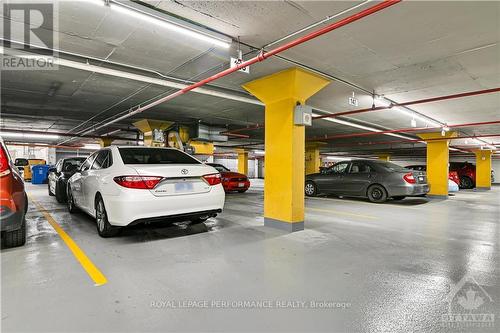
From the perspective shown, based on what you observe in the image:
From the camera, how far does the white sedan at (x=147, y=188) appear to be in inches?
134

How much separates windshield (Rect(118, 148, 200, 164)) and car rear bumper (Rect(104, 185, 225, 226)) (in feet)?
1.95

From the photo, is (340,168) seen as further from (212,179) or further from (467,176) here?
(467,176)

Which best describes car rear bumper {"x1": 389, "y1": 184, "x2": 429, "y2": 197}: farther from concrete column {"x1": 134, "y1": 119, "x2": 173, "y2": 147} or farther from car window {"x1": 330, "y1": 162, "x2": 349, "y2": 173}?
concrete column {"x1": 134, "y1": 119, "x2": 173, "y2": 147}

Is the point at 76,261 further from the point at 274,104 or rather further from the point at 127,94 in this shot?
the point at 127,94

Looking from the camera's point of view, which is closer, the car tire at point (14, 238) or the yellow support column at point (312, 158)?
the car tire at point (14, 238)

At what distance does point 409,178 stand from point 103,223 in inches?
308

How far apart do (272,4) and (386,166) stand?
22.8 feet

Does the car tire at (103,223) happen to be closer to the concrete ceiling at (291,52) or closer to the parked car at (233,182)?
the concrete ceiling at (291,52)

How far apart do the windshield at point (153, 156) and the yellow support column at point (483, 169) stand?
67.7 ft

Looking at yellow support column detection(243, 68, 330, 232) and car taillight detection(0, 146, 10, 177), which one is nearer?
car taillight detection(0, 146, 10, 177)

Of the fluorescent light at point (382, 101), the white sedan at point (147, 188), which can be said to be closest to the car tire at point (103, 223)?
the white sedan at point (147, 188)

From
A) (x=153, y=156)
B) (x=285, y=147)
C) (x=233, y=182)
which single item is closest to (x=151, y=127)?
(x=233, y=182)

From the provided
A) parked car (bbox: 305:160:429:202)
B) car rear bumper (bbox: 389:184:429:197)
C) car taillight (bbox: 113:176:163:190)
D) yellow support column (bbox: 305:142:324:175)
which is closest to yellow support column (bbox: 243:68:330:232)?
car taillight (bbox: 113:176:163:190)

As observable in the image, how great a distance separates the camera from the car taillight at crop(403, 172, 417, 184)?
7.85m
